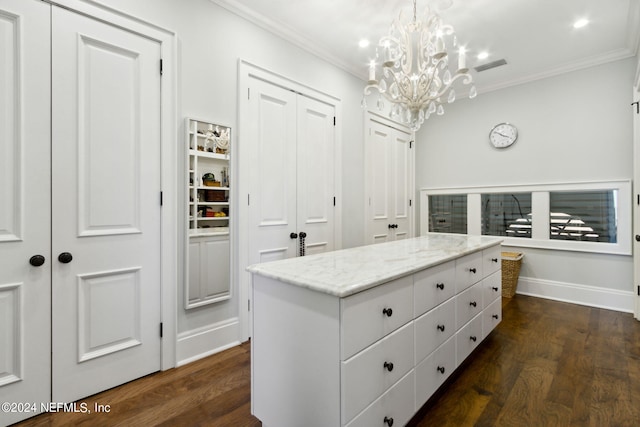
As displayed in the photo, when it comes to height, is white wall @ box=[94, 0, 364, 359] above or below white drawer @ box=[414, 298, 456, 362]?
above

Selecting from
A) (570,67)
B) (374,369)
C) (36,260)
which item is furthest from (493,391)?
(570,67)

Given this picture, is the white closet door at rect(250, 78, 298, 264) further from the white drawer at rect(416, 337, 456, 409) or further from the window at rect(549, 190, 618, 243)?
the window at rect(549, 190, 618, 243)

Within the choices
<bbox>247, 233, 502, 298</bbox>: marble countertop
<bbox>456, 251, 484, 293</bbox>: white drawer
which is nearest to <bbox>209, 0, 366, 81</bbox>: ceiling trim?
<bbox>247, 233, 502, 298</bbox>: marble countertop

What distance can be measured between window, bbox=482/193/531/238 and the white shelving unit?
3713 millimetres

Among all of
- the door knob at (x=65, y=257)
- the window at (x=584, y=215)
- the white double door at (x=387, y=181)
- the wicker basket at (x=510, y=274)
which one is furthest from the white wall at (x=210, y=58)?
the window at (x=584, y=215)

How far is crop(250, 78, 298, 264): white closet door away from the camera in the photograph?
2709mm

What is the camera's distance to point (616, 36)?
307cm

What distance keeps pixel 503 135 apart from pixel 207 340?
4.43 m

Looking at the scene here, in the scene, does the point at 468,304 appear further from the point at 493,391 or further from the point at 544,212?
the point at 544,212

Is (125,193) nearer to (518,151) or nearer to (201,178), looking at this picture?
(201,178)

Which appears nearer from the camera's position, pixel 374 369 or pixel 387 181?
pixel 374 369

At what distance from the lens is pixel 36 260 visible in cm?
168

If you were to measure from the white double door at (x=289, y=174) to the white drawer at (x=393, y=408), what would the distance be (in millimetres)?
1636

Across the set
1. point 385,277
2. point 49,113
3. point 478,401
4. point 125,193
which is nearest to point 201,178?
point 125,193
